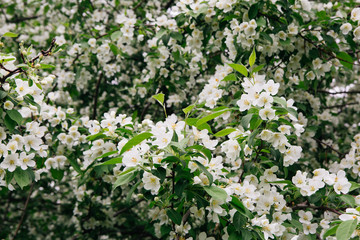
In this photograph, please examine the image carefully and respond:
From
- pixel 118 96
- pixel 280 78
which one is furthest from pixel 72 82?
pixel 280 78

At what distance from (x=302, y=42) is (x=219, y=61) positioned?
0.84m

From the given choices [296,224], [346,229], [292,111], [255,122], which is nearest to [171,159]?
[255,122]

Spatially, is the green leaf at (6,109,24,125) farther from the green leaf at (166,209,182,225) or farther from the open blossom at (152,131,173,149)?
the green leaf at (166,209,182,225)

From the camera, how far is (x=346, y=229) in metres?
1.50

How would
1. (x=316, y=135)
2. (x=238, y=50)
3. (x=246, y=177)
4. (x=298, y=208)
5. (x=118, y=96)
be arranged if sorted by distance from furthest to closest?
(x=118, y=96)
(x=316, y=135)
(x=238, y=50)
(x=298, y=208)
(x=246, y=177)

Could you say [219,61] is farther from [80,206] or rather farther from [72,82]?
[80,206]

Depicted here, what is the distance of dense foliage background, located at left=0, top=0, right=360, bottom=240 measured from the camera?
1806mm

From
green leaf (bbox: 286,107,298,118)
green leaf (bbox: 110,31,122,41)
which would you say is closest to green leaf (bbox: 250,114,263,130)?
green leaf (bbox: 286,107,298,118)

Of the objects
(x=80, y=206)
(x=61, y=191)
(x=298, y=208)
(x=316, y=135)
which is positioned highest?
(x=298, y=208)

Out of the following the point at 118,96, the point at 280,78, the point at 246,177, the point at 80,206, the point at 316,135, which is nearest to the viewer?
the point at 246,177

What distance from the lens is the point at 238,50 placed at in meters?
2.73

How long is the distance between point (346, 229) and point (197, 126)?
2.65ft

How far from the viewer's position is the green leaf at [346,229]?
1474 millimetres

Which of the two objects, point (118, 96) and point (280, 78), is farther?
point (118, 96)
